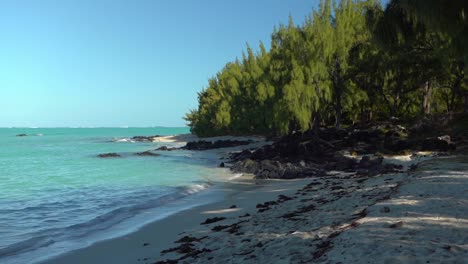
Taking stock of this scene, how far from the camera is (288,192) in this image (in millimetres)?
16719

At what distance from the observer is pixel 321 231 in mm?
7957

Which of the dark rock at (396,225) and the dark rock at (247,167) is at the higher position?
the dark rock at (396,225)

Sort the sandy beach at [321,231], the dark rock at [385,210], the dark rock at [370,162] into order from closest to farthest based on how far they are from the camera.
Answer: the sandy beach at [321,231]
the dark rock at [385,210]
the dark rock at [370,162]

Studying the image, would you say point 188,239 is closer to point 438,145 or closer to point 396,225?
point 396,225

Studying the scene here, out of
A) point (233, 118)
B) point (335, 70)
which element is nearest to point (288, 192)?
point (335, 70)

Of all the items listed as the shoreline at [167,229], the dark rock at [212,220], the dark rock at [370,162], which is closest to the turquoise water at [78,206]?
the shoreline at [167,229]

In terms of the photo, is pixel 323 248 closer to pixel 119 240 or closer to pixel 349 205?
pixel 349 205

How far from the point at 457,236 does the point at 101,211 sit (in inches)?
485

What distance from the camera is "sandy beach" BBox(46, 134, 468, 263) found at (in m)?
6.15

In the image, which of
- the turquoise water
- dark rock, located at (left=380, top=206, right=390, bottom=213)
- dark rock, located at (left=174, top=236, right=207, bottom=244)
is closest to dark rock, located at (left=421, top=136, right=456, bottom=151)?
the turquoise water

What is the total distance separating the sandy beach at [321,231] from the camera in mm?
6152

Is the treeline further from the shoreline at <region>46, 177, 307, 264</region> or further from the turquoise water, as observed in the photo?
the shoreline at <region>46, 177, 307, 264</region>

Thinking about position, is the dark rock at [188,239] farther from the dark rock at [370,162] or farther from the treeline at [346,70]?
the treeline at [346,70]

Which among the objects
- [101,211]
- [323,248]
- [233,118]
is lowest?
[101,211]
